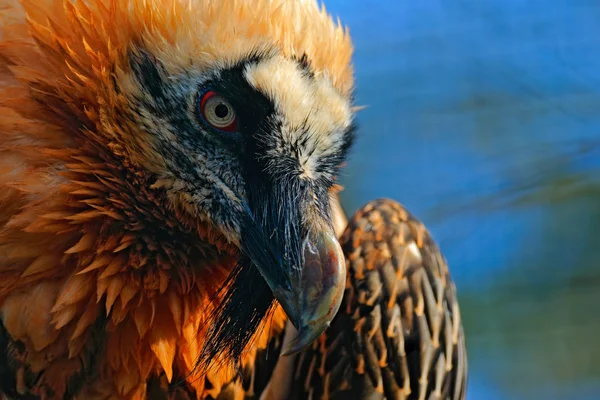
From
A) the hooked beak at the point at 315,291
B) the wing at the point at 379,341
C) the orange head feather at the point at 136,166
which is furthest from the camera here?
the wing at the point at 379,341

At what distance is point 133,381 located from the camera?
145 cm

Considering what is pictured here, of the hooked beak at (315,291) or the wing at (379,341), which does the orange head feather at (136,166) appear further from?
the wing at (379,341)

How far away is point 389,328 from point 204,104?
0.72 meters

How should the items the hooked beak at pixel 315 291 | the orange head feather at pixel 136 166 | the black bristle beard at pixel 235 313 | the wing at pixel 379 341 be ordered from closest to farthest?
the hooked beak at pixel 315 291, the orange head feather at pixel 136 166, the black bristle beard at pixel 235 313, the wing at pixel 379 341

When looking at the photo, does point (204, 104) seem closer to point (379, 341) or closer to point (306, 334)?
point (306, 334)

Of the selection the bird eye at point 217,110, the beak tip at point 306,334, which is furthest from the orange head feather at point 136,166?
the beak tip at point 306,334

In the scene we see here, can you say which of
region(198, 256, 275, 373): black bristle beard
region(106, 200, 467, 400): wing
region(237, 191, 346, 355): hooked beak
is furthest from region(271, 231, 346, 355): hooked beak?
region(106, 200, 467, 400): wing

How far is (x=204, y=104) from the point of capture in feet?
4.58

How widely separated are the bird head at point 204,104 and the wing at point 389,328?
43cm

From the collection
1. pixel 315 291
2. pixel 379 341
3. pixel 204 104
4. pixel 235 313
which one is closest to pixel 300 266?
pixel 315 291

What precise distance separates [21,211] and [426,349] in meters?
1.00

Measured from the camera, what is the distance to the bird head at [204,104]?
1.36 m

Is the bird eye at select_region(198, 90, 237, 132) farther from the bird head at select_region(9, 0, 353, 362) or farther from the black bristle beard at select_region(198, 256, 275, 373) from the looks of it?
the black bristle beard at select_region(198, 256, 275, 373)

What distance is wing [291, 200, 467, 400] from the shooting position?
5.72ft
